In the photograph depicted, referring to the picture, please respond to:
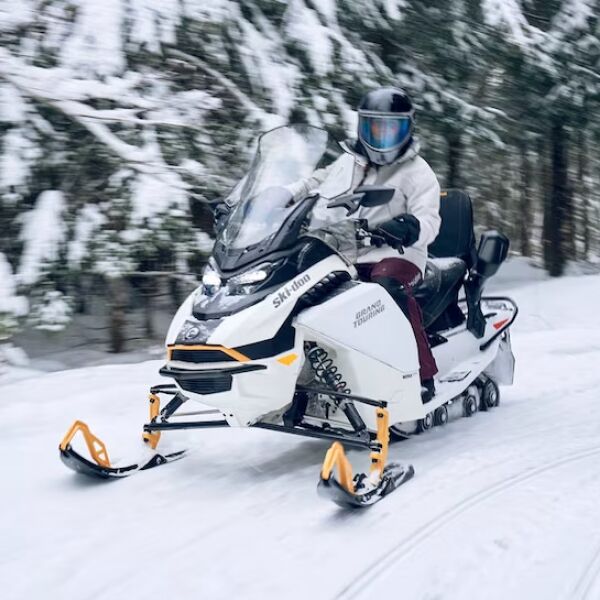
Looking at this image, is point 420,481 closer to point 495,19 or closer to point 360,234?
point 360,234

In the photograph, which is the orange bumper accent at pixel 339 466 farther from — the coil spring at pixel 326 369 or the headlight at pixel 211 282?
the headlight at pixel 211 282

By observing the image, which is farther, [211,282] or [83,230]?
[83,230]

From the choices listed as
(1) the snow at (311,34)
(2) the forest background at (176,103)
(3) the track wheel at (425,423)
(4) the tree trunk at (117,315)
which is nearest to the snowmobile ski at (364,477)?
(3) the track wheel at (425,423)

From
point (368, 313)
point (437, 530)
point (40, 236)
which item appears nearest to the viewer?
point (437, 530)

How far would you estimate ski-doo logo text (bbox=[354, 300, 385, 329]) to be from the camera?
14.2 ft

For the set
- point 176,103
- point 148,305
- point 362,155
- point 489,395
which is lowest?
point 148,305

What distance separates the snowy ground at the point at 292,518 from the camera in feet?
10.3

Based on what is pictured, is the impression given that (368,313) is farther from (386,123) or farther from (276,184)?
(386,123)

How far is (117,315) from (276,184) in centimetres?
448

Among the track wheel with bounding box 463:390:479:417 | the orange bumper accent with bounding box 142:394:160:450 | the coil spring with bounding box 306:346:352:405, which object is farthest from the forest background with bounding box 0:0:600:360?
the track wheel with bounding box 463:390:479:417

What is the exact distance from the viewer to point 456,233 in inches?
231

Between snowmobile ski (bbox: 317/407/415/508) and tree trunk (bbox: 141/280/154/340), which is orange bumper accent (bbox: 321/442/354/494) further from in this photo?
tree trunk (bbox: 141/280/154/340)

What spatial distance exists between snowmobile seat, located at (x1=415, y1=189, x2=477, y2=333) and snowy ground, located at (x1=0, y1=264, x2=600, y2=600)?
0.66 metres

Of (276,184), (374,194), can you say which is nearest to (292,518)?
(374,194)
